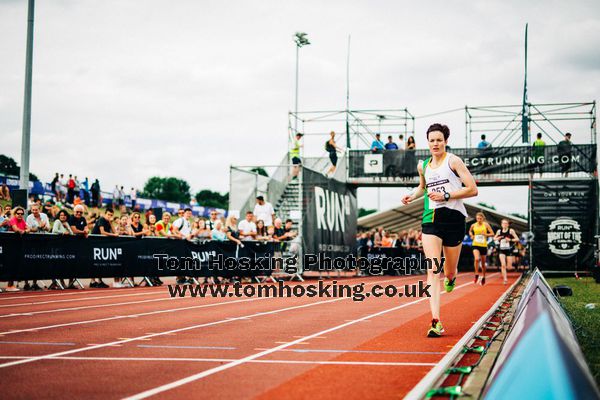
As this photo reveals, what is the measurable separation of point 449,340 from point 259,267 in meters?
14.2

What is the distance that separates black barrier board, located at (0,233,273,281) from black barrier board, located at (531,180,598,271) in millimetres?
11013

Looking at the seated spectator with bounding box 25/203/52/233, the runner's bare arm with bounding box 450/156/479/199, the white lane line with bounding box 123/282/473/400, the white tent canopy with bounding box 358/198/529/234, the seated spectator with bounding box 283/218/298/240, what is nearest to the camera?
the white lane line with bounding box 123/282/473/400

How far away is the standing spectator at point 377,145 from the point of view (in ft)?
97.4

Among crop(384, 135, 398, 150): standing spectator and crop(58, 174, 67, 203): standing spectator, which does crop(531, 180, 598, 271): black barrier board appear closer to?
crop(384, 135, 398, 150): standing spectator

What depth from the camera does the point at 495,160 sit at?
28.1 metres

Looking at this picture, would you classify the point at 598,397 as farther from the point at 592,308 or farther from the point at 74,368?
the point at 592,308

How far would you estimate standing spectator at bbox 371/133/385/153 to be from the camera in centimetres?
2969

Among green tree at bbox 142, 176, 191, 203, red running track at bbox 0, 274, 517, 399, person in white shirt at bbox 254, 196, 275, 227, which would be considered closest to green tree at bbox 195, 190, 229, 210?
green tree at bbox 142, 176, 191, 203

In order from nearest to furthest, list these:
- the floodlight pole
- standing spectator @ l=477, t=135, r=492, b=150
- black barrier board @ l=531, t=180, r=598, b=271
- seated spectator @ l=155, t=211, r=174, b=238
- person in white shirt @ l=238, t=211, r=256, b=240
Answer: the floodlight pole → seated spectator @ l=155, t=211, r=174, b=238 → person in white shirt @ l=238, t=211, r=256, b=240 → black barrier board @ l=531, t=180, r=598, b=271 → standing spectator @ l=477, t=135, r=492, b=150

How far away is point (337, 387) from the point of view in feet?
16.0

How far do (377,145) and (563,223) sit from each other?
325 inches

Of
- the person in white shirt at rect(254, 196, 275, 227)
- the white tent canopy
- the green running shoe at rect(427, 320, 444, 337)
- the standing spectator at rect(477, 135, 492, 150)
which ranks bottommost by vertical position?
the green running shoe at rect(427, 320, 444, 337)

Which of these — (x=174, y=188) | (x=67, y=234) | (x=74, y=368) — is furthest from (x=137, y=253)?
(x=174, y=188)

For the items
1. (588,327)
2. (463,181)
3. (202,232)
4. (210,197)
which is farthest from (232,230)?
(210,197)
